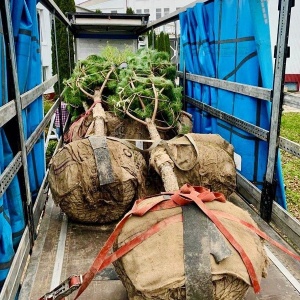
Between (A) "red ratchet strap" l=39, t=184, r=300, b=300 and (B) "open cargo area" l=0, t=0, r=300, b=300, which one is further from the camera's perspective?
(B) "open cargo area" l=0, t=0, r=300, b=300

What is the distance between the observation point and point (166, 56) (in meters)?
5.75

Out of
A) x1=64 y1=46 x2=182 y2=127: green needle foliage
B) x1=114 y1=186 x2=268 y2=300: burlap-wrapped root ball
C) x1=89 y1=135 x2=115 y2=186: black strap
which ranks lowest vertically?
x1=114 y1=186 x2=268 y2=300: burlap-wrapped root ball

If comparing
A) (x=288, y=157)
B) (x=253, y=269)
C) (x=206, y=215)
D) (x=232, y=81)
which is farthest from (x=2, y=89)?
(x=288, y=157)

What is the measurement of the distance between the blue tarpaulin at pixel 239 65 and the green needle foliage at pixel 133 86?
517 mm

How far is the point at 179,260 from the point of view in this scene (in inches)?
72.8

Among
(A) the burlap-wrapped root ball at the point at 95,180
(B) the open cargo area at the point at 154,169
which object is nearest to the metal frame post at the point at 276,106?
(B) the open cargo area at the point at 154,169

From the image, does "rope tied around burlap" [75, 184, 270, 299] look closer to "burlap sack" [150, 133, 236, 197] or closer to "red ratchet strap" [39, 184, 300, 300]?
"red ratchet strap" [39, 184, 300, 300]

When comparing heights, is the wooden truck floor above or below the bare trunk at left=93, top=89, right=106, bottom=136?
below

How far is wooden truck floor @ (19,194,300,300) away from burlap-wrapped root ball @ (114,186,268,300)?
30 cm

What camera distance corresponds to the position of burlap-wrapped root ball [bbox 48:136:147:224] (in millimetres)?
2969

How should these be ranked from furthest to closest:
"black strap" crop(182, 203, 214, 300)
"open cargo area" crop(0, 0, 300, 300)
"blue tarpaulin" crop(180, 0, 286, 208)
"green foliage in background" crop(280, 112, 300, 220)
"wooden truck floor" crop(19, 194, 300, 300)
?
"green foliage in background" crop(280, 112, 300, 220) → "blue tarpaulin" crop(180, 0, 286, 208) → "wooden truck floor" crop(19, 194, 300, 300) → "open cargo area" crop(0, 0, 300, 300) → "black strap" crop(182, 203, 214, 300)

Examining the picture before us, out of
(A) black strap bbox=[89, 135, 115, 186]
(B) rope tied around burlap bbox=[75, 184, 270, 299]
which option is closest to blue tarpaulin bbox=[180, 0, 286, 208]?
(A) black strap bbox=[89, 135, 115, 186]

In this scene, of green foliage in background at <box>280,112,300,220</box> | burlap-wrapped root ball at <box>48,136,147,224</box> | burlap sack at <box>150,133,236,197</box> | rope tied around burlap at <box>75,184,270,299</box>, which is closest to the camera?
rope tied around burlap at <box>75,184,270,299</box>

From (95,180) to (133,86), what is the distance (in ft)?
6.24
